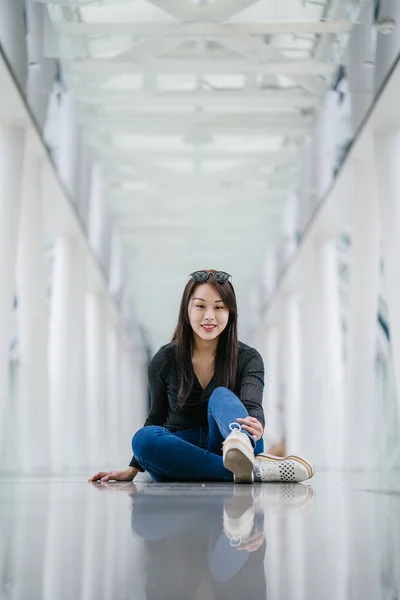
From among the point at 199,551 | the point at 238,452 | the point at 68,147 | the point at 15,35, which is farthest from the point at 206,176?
the point at 199,551

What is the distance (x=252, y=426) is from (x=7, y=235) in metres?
7.25

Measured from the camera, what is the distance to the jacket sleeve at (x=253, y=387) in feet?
17.6

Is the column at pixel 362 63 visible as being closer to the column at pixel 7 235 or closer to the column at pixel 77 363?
the column at pixel 7 235

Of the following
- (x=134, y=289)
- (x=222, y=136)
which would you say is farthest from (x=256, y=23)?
(x=134, y=289)

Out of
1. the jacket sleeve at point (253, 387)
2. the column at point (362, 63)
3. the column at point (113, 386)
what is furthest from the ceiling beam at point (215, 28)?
the column at point (113, 386)

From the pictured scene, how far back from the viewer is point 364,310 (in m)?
13.4

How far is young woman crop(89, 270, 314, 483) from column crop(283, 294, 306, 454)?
16833mm

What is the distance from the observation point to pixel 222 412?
16.6 feet

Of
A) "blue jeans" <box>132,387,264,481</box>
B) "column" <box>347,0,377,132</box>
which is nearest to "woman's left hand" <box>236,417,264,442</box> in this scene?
"blue jeans" <box>132,387,264,481</box>

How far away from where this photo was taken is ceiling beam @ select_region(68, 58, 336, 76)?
13148mm

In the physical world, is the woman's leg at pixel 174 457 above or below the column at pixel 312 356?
below

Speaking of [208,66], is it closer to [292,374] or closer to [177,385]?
[177,385]

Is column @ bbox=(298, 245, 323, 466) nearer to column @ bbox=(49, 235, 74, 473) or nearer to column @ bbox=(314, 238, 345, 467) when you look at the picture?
column @ bbox=(314, 238, 345, 467)

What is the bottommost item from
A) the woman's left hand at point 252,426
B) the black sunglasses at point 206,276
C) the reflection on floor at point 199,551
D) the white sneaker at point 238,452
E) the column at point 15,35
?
the reflection on floor at point 199,551
